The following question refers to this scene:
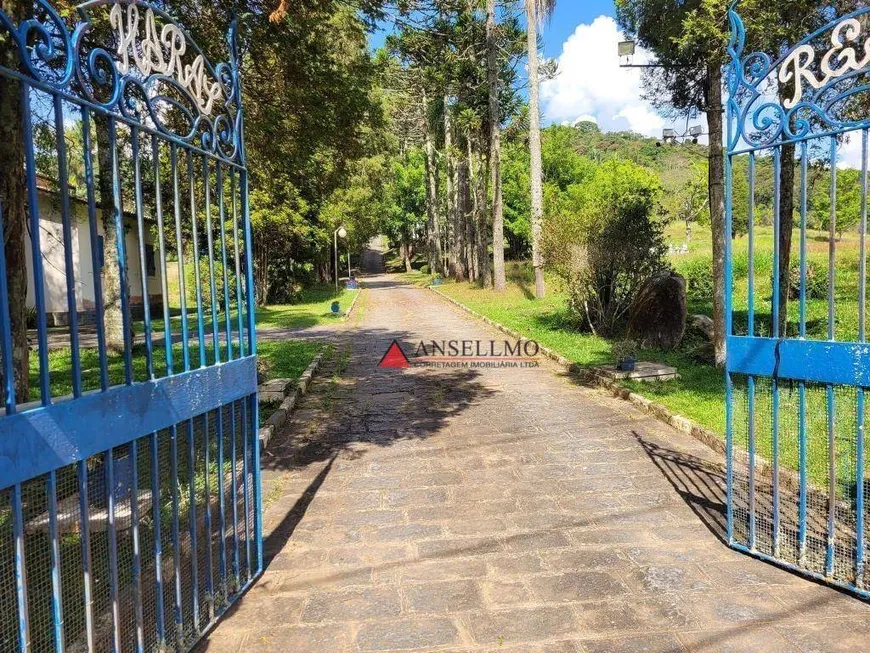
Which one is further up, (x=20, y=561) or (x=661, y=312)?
(x=661, y=312)

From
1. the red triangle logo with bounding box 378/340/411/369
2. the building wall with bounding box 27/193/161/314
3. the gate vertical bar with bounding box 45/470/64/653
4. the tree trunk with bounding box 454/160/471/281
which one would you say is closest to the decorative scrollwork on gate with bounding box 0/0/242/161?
the gate vertical bar with bounding box 45/470/64/653

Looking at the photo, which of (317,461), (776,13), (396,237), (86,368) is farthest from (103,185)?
(396,237)

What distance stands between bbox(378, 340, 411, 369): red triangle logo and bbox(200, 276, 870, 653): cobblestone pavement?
3.76 meters

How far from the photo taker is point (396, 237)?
5678cm

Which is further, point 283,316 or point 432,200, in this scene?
point 432,200

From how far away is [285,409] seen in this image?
7.42m

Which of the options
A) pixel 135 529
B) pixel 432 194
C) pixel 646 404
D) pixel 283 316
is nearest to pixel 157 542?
pixel 135 529

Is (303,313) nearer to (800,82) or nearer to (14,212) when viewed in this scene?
(14,212)

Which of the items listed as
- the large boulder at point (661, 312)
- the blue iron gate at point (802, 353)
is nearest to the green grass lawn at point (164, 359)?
the blue iron gate at point (802, 353)

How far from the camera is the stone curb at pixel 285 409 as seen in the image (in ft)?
21.0

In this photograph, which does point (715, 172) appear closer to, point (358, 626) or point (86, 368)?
point (358, 626)

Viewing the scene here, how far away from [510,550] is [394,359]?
26.0ft

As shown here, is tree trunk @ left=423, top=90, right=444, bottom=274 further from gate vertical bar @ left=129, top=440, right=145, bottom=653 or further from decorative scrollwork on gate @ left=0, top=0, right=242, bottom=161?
gate vertical bar @ left=129, top=440, right=145, bottom=653

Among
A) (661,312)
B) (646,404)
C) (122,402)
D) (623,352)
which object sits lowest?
(646,404)
